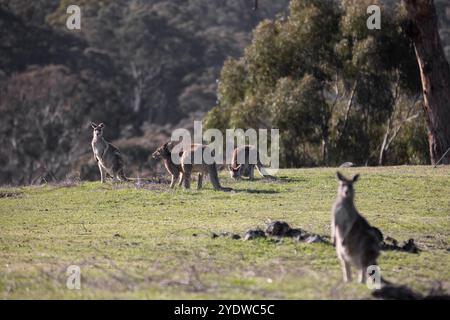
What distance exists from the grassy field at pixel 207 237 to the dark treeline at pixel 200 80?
19.8ft

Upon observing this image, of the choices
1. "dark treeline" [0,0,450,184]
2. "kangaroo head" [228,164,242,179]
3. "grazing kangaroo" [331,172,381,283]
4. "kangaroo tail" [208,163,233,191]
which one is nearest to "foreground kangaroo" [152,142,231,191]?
"kangaroo tail" [208,163,233,191]

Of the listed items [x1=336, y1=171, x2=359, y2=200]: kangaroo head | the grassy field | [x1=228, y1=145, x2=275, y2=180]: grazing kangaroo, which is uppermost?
[x1=228, y1=145, x2=275, y2=180]: grazing kangaroo

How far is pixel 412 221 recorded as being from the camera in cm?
1599

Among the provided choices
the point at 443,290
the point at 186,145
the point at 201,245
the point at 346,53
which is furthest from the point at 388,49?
the point at 443,290

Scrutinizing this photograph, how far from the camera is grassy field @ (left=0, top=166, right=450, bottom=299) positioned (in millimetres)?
10383

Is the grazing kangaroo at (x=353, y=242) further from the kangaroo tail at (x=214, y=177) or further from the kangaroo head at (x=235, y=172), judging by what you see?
the kangaroo head at (x=235, y=172)

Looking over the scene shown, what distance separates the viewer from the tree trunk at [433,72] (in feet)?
83.9

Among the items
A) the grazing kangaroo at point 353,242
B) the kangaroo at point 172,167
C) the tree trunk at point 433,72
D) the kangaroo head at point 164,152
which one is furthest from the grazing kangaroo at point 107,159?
the grazing kangaroo at point 353,242

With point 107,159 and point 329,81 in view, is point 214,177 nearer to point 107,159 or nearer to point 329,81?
point 107,159

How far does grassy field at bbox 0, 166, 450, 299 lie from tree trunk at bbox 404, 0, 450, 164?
313cm

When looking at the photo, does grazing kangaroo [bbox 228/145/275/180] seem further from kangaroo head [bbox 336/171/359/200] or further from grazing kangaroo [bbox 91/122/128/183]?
kangaroo head [bbox 336/171/359/200]

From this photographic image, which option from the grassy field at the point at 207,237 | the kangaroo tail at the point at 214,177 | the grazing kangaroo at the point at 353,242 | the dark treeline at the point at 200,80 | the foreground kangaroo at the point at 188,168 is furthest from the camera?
the dark treeline at the point at 200,80

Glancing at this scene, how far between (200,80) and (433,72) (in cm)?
3521

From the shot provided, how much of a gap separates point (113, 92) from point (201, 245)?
39.5 meters
